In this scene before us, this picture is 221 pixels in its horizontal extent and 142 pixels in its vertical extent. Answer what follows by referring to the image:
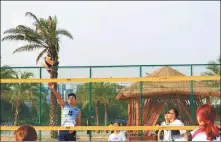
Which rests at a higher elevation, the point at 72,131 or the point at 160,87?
the point at 160,87

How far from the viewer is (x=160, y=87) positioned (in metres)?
17.0

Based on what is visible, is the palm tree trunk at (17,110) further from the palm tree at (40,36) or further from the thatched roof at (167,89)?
the palm tree at (40,36)

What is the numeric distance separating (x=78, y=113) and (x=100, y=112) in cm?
480

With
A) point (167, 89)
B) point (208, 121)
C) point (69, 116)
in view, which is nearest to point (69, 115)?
point (69, 116)

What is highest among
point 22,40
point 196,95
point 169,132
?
point 22,40

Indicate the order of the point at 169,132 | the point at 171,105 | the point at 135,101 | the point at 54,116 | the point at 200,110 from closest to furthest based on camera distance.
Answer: the point at 200,110 → the point at 169,132 → the point at 54,116 → the point at 135,101 → the point at 171,105

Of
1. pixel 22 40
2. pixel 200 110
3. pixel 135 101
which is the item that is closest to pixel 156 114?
pixel 135 101

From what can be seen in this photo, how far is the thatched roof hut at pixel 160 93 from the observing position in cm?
1583

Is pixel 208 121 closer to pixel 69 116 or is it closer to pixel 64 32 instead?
pixel 69 116

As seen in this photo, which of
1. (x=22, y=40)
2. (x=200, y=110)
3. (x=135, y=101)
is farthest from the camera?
(x=22, y=40)

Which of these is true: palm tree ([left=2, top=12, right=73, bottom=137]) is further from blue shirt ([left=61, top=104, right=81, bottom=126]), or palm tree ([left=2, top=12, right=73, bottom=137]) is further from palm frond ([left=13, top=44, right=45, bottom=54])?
blue shirt ([left=61, top=104, right=81, bottom=126])

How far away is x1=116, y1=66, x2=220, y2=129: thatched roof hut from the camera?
51.9 ft

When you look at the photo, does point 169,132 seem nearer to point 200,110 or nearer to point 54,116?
point 200,110

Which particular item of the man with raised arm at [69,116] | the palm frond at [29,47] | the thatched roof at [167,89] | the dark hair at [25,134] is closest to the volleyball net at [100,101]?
the thatched roof at [167,89]
